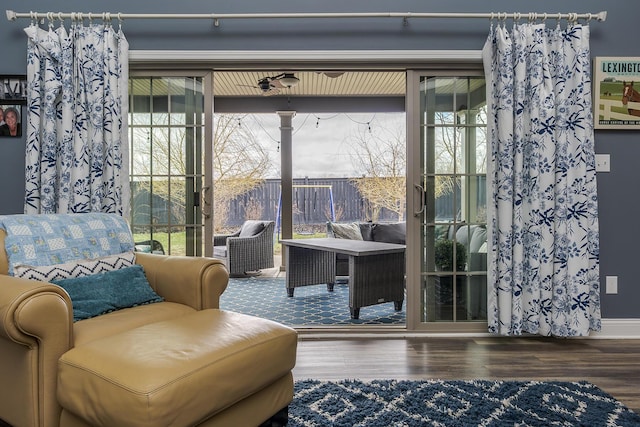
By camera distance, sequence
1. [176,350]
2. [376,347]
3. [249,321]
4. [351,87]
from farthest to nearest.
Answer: [351,87] → [376,347] → [249,321] → [176,350]

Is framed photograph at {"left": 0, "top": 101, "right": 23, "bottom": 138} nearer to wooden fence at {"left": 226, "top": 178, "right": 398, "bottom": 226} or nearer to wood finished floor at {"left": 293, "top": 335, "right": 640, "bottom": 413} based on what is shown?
wood finished floor at {"left": 293, "top": 335, "right": 640, "bottom": 413}

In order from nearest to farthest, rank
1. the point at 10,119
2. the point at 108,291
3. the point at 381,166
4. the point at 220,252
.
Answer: the point at 108,291 → the point at 10,119 → the point at 220,252 → the point at 381,166

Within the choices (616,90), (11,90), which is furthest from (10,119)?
(616,90)

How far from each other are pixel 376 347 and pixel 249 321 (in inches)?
55.2

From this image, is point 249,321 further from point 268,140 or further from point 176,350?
point 268,140

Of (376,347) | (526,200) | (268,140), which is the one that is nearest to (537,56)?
(526,200)

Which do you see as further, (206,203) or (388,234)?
(388,234)

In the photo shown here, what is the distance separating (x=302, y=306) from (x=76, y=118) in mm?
2538

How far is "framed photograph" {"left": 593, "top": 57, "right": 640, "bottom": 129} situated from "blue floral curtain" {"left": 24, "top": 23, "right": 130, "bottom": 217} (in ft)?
11.0

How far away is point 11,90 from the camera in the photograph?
3.08m

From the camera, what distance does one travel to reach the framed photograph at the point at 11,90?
10.1 feet

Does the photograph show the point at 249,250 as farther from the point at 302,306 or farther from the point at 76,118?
the point at 76,118

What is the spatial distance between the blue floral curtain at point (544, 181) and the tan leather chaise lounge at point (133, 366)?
1927 mm

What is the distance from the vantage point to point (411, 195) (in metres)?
3.27
